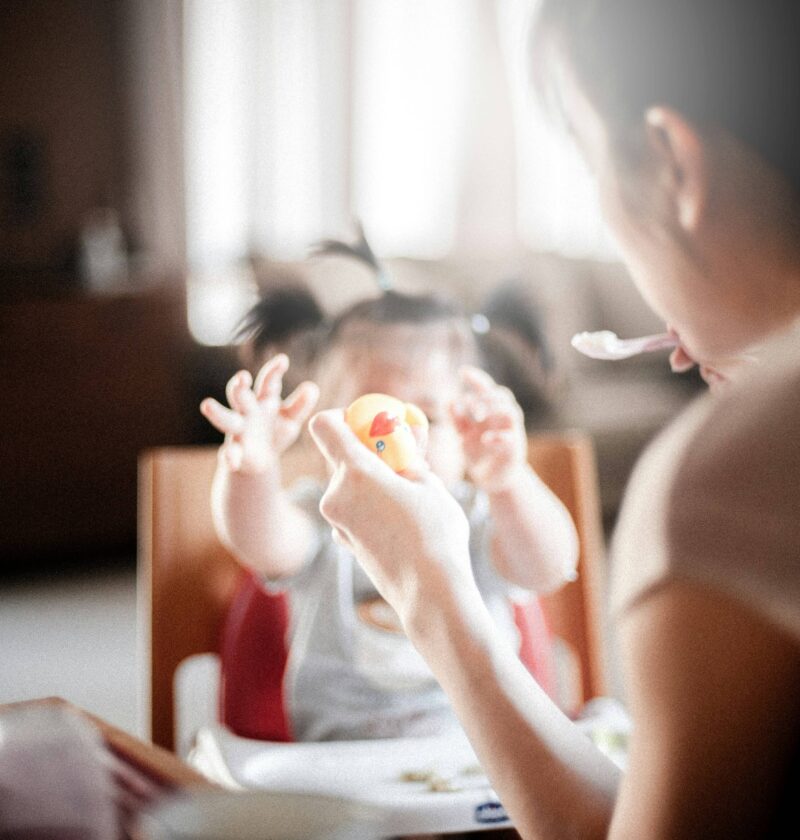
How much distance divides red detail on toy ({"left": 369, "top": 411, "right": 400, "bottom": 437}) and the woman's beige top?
0.53 ft

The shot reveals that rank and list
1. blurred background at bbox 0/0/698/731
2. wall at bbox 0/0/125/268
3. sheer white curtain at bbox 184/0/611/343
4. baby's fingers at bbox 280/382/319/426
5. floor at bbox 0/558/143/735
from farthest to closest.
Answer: sheer white curtain at bbox 184/0/611/343
wall at bbox 0/0/125/268
blurred background at bbox 0/0/698/731
floor at bbox 0/558/143/735
baby's fingers at bbox 280/382/319/426

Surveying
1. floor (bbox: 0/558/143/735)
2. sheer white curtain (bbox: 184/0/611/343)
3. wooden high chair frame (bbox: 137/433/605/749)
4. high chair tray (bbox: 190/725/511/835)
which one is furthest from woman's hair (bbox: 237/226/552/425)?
sheer white curtain (bbox: 184/0/611/343)

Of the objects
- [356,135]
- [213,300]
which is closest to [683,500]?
[213,300]

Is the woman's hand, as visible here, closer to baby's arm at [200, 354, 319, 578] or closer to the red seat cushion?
baby's arm at [200, 354, 319, 578]

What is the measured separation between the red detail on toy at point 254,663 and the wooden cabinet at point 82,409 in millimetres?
1737

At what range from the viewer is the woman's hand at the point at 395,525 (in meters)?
0.39

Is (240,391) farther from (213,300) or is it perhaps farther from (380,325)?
(213,300)

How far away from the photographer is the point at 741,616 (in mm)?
303

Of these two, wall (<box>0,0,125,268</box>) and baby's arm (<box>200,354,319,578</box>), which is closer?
baby's arm (<box>200,354,319,578</box>)

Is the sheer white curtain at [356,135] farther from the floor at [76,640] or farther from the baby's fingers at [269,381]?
the baby's fingers at [269,381]

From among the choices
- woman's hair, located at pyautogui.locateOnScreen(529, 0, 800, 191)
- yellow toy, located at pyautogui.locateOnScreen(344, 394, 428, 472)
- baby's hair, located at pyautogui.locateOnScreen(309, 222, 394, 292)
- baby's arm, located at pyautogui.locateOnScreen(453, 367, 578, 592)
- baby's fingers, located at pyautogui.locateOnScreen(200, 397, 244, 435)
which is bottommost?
baby's arm, located at pyautogui.locateOnScreen(453, 367, 578, 592)

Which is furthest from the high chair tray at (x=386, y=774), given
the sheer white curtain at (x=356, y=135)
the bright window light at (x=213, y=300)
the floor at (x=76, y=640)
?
the sheer white curtain at (x=356, y=135)

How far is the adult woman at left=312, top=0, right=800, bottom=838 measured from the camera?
307 mm

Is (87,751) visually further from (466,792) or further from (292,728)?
(292,728)
